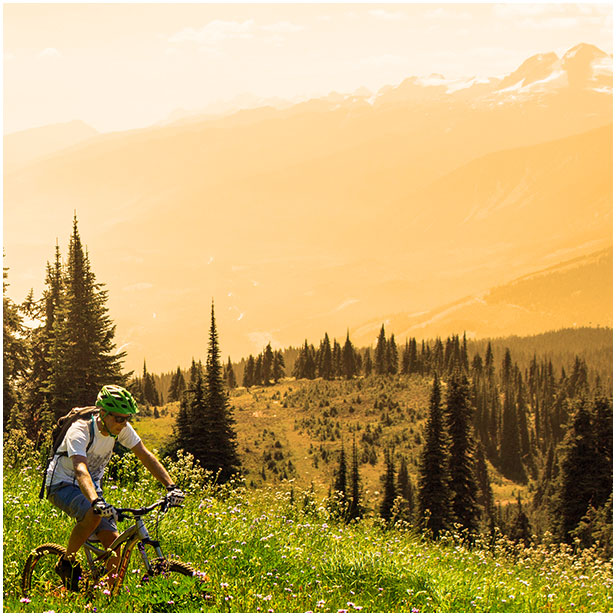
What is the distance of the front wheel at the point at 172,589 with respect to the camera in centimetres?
818

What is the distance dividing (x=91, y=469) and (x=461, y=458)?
192 feet

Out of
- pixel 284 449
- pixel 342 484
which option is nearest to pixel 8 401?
pixel 342 484

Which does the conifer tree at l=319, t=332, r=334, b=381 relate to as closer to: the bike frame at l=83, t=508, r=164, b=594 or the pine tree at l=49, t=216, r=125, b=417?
the pine tree at l=49, t=216, r=125, b=417

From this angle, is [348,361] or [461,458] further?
[348,361]

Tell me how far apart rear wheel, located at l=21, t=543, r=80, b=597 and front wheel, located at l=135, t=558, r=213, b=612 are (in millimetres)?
1087

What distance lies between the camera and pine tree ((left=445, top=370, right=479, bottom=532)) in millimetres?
63069

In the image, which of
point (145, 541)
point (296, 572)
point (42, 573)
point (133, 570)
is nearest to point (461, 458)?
point (296, 572)

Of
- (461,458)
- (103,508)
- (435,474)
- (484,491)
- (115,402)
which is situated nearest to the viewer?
(103,508)

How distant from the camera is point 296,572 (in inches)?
392

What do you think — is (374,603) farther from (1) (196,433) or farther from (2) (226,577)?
(1) (196,433)

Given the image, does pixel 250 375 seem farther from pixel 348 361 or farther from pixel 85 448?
pixel 85 448

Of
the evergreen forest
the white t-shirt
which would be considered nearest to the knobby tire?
the white t-shirt

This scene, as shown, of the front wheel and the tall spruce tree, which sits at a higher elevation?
the front wheel

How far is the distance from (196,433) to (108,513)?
40081 millimetres
